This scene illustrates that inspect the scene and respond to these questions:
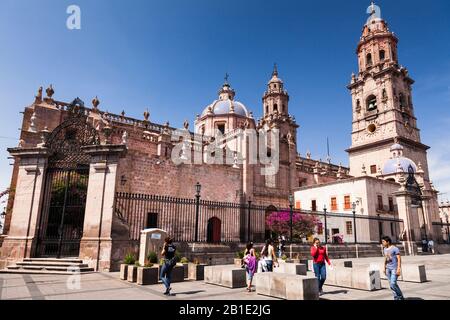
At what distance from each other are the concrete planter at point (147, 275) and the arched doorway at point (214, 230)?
16.4 meters

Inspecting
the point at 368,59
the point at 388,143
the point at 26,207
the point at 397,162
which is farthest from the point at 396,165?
the point at 26,207

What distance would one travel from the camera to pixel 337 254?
20203mm

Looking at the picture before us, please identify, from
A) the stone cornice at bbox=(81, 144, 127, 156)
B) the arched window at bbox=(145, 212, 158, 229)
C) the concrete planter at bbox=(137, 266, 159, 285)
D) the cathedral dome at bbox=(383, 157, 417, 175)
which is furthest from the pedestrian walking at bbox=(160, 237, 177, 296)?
the cathedral dome at bbox=(383, 157, 417, 175)

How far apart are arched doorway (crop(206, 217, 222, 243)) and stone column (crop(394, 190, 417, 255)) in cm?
1451

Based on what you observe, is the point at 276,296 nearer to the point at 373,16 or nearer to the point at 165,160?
the point at 165,160

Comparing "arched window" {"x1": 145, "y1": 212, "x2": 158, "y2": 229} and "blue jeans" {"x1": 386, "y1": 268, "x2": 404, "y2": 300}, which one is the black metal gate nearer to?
"arched window" {"x1": 145, "y1": 212, "x2": 158, "y2": 229}

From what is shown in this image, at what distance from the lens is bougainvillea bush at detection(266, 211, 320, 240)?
90.4 feet

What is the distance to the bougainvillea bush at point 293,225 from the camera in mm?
27562

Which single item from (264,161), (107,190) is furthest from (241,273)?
(264,161)

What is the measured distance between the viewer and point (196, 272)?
10633mm

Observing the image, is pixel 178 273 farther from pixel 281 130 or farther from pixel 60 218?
pixel 281 130

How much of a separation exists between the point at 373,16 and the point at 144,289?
5812 cm

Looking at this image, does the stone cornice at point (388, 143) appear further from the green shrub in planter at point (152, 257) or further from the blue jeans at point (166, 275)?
the blue jeans at point (166, 275)

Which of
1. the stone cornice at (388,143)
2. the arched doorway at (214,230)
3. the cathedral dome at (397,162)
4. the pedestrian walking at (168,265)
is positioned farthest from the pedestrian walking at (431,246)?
the pedestrian walking at (168,265)
